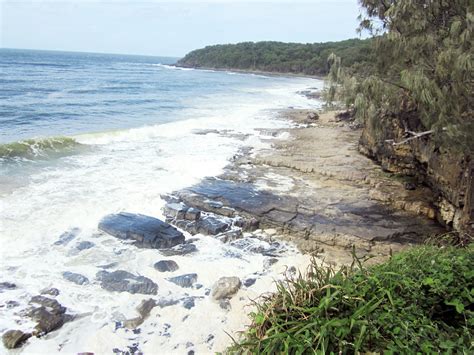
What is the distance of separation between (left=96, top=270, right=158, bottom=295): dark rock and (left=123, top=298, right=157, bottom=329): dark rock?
0.30m

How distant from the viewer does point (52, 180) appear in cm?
1082

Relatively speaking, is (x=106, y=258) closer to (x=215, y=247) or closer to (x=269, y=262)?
(x=215, y=247)

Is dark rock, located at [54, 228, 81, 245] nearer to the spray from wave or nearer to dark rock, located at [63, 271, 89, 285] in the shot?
dark rock, located at [63, 271, 89, 285]

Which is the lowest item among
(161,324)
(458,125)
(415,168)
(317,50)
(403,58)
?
(161,324)

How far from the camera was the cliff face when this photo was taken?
310 inches

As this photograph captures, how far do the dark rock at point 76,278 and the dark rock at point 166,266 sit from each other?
1175 millimetres

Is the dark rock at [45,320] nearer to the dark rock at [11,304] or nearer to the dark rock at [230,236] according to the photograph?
the dark rock at [11,304]

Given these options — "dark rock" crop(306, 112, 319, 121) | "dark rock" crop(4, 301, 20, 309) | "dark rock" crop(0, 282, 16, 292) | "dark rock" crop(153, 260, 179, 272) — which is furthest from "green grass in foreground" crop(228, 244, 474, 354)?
"dark rock" crop(306, 112, 319, 121)

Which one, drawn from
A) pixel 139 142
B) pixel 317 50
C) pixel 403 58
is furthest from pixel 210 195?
pixel 317 50

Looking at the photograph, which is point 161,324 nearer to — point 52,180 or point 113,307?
point 113,307

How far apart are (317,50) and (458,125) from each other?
79508 millimetres

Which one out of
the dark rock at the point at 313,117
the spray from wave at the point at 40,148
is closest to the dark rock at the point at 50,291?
the spray from wave at the point at 40,148

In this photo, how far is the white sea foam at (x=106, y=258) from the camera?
516 centimetres

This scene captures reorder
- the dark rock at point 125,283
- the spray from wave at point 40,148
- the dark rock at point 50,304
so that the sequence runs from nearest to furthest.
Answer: the dark rock at point 50,304 < the dark rock at point 125,283 < the spray from wave at point 40,148
